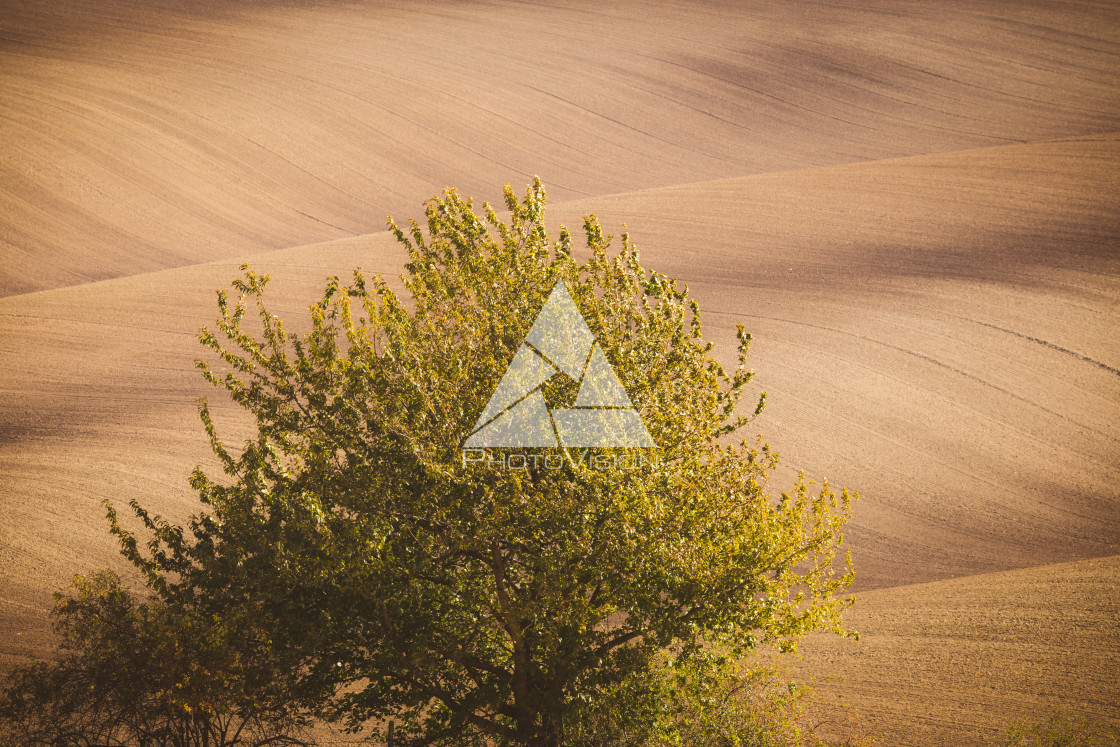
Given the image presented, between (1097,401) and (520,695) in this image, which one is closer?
(520,695)

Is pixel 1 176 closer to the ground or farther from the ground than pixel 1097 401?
farther from the ground

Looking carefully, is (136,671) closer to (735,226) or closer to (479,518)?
(479,518)

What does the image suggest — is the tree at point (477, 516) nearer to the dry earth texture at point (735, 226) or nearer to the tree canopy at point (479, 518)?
the tree canopy at point (479, 518)

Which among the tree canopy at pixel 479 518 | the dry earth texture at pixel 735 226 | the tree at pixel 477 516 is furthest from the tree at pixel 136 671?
the dry earth texture at pixel 735 226

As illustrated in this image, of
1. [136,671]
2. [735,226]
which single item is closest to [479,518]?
[136,671]

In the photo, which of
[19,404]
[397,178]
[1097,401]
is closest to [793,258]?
[1097,401]

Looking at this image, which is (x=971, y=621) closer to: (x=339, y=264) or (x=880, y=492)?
(x=880, y=492)

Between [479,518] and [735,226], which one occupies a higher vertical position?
[735,226]
